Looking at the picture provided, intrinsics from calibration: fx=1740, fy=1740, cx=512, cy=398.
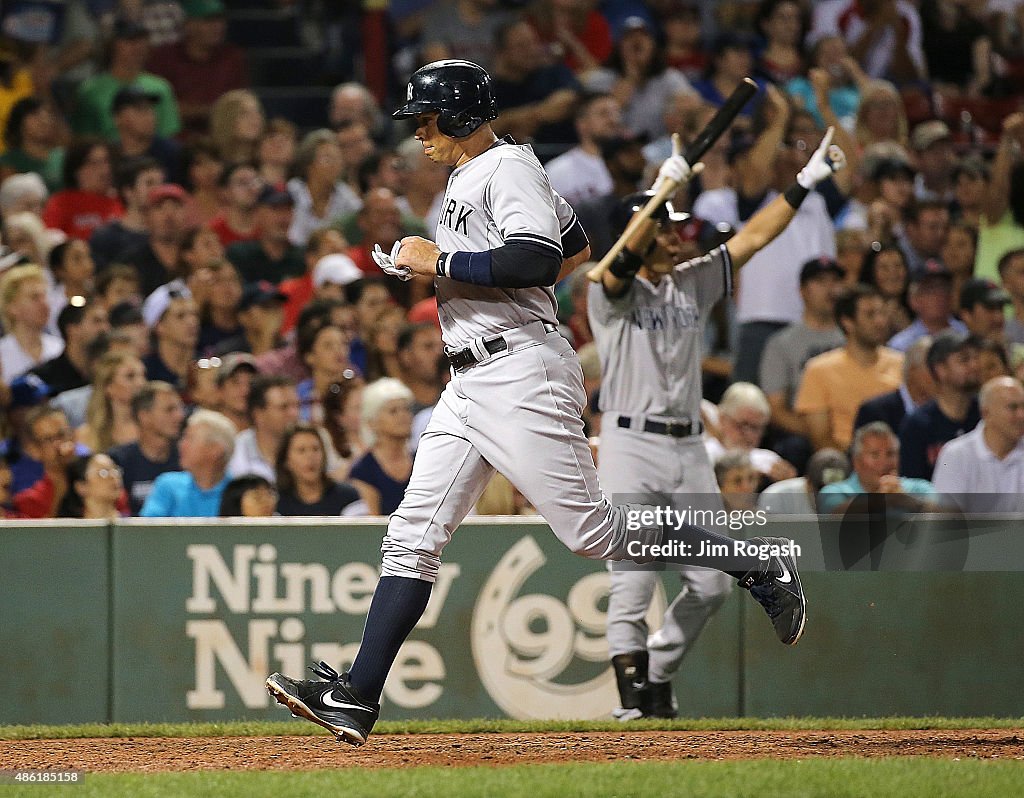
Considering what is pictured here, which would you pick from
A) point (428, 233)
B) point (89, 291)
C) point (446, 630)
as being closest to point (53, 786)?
point (446, 630)

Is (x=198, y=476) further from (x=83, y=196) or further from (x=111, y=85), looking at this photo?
(x=111, y=85)

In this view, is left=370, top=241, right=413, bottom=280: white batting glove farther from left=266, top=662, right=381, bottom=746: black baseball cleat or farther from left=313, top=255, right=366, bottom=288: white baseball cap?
left=313, top=255, right=366, bottom=288: white baseball cap

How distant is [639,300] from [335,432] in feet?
8.67

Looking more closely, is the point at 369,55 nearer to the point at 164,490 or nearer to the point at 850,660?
the point at 164,490

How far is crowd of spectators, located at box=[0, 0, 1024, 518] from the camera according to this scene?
27.2 feet

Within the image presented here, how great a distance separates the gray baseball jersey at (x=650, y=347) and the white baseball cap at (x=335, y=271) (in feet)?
11.9

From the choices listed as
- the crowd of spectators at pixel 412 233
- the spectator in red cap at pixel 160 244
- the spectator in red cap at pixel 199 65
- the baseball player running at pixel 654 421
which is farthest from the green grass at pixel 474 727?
the spectator in red cap at pixel 199 65

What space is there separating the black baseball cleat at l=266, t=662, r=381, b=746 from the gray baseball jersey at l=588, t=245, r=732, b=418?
1.95 m

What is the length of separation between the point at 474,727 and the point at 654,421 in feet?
4.31

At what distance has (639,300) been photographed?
6.62 m

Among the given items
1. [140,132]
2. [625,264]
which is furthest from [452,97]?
[140,132]

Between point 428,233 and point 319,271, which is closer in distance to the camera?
point 319,271

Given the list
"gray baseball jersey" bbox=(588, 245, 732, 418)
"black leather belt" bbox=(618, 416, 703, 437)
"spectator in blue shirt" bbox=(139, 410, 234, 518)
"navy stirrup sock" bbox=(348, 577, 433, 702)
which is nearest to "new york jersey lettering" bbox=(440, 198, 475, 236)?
"navy stirrup sock" bbox=(348, 577, 433, 702)

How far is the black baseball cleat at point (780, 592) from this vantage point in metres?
5.49
